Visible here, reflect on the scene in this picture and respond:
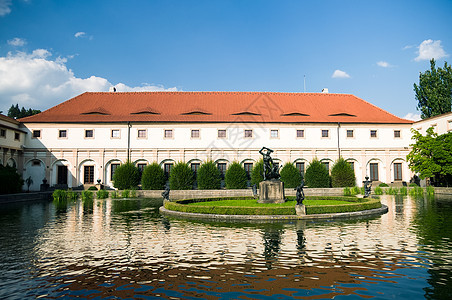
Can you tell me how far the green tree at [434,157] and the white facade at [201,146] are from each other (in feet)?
15.6

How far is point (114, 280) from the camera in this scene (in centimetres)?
721

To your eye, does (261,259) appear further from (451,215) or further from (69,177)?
(69,177)

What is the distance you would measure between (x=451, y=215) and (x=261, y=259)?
1337 centimetres

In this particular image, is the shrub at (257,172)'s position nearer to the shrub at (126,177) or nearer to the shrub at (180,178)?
the shrub at (180,178)

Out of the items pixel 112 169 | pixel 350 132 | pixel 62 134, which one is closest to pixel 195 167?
pixel 112 169

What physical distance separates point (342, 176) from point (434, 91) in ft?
99.0

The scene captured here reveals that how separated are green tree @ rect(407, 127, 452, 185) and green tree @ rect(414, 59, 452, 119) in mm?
18834

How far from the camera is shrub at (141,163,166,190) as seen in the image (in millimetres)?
37469

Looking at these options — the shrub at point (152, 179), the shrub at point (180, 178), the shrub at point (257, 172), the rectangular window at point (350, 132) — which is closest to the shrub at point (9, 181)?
the shrub at point (152, 179)

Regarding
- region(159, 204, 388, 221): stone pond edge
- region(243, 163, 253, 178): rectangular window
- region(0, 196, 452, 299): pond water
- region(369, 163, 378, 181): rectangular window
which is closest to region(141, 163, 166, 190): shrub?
region(243, 163, 253, 178): rectangular window

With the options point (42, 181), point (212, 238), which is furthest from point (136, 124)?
point (212, 238)

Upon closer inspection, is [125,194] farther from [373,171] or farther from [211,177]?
[373,171]

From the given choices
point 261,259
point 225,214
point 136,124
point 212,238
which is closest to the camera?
point 261,259

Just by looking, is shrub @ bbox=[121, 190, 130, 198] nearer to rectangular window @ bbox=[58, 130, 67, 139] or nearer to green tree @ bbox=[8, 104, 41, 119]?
rectangular window @ bbox=[58, 130, 67, 139]
